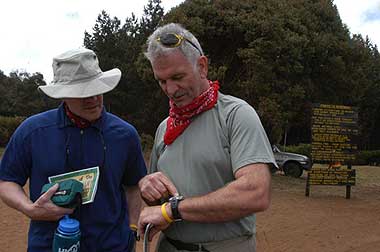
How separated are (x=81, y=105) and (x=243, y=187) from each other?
0.99 metres

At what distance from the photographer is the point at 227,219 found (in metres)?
1.99

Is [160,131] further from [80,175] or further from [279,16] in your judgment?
[279,16]

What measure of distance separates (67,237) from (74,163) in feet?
1.41

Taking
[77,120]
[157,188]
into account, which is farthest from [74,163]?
[157,188]

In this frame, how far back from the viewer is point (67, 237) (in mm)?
2098

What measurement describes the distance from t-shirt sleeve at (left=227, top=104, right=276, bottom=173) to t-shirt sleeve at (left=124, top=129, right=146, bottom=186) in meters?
0.71

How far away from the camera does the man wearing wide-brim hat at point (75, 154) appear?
2.39 m

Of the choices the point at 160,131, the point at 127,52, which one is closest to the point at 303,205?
the point at 160,131

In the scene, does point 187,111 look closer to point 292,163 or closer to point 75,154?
point 75,154

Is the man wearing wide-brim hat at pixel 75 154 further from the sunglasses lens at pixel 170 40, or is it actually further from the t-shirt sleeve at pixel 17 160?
the sunglasses lens at pixel 170 40

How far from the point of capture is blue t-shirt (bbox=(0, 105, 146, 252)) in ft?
7.84

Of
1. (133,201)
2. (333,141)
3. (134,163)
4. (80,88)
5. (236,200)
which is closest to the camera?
(236,200)

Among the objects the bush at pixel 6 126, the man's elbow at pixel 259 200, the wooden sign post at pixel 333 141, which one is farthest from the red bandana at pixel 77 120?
the bush at pixel 6 126

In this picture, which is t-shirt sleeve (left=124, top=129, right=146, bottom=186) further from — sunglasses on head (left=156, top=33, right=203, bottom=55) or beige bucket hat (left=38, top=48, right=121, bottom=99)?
sunglasses on head (left=156, top=33, right=203, bottom=55)
